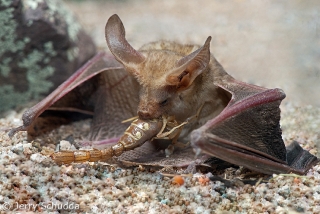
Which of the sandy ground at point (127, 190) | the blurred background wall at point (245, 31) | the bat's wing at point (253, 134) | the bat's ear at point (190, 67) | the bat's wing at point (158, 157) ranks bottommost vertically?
the sandy ground at point (127, 190)

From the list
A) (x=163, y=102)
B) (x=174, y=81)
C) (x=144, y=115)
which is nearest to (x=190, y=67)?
(x=174, y=81)

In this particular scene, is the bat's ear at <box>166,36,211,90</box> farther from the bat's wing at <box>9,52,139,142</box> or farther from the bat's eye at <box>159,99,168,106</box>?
the bat's wing at <box>9,52,139,142</box>

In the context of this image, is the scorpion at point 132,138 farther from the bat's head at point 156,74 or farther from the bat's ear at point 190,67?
the bat's ear at point 190,67

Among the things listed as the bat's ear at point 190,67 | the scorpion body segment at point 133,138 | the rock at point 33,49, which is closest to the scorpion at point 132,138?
the scorpion body segment at point 133,138

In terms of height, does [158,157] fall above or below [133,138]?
below

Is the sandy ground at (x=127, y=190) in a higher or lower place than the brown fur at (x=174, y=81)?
lower

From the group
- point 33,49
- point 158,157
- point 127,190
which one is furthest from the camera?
point 33,49

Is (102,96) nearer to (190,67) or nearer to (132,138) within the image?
(132,138)
